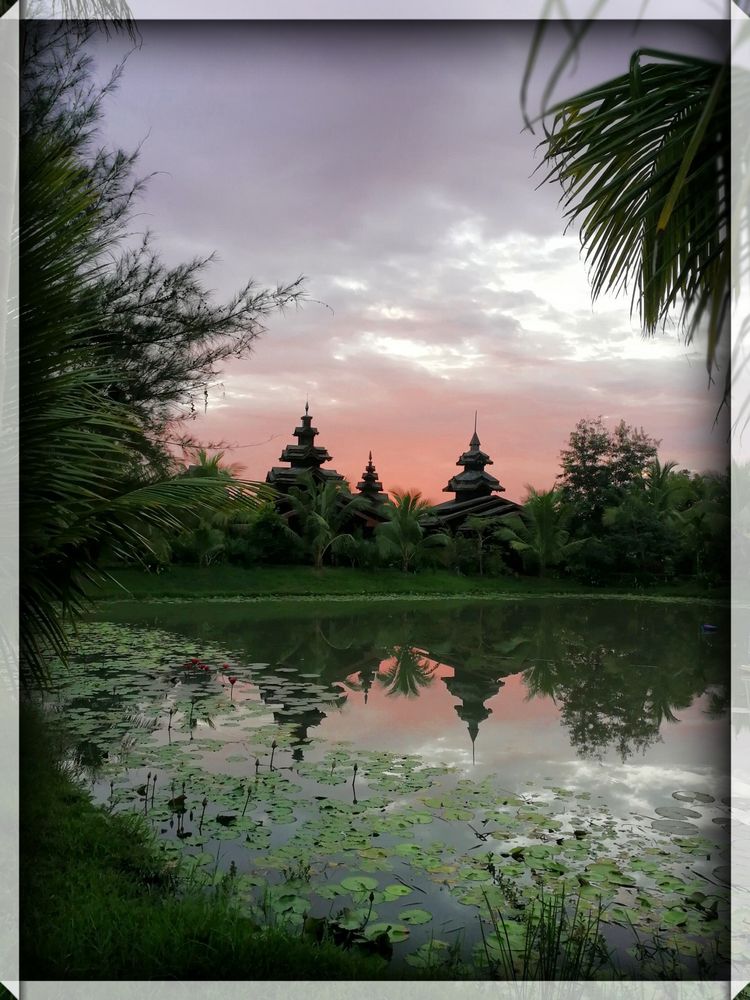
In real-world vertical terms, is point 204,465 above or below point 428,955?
above

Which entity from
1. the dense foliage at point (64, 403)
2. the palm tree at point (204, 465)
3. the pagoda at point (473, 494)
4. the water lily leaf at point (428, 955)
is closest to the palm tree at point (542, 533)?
the pagoda at point (473, 494)

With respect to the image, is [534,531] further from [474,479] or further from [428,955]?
[428,955]

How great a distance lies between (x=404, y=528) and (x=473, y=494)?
613cm

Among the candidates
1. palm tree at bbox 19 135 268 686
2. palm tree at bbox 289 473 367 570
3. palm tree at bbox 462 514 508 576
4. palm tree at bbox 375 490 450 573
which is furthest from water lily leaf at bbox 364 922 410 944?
palm tree at bbox 462 514 508 576

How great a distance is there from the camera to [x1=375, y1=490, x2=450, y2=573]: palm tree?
532 inches

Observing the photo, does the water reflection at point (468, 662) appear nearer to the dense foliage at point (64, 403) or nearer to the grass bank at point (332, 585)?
the grass bank at point (332, 585)

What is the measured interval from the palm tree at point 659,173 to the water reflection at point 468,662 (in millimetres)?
827

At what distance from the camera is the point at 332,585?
1285cm

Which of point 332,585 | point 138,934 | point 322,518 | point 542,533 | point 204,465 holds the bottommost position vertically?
point 332,585

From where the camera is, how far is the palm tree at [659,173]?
1.26 meters

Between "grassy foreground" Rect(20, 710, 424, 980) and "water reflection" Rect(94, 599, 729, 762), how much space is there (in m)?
1.12

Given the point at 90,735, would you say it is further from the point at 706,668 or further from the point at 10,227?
the point at 706,668

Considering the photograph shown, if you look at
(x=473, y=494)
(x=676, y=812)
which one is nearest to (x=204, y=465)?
(x=676, y=812)

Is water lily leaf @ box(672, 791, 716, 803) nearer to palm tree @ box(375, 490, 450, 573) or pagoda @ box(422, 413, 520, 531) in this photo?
palm tree @ box(375, 490, 450, 573)
